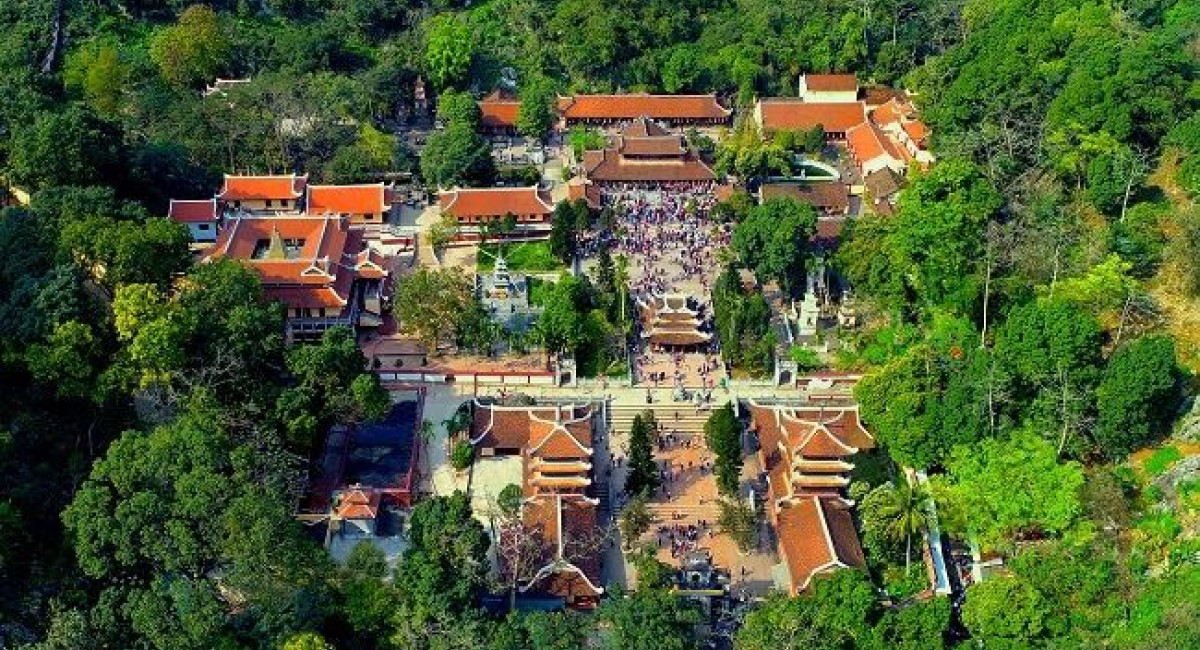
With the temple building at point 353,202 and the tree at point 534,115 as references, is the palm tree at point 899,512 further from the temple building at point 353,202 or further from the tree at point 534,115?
the tree at point 534,115

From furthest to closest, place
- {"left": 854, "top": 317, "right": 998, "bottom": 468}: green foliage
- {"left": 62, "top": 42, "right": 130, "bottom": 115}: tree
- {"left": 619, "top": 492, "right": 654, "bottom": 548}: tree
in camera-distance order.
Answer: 1. {"left": 62, "top": 42, "right": 130, "bottom": 115}: tree
2. {"left": 854, "top": 317, "right": 998, "bottom": 468}: green foliage
3. {"left": 619, "top": 492, "right": 654, "bottom": 548}: tree

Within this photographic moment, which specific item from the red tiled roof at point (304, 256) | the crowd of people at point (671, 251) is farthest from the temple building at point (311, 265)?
the crowd of people at point (671, 251)

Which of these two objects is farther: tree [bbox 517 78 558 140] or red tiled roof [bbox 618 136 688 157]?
tree [bbox 517 78 558 140]

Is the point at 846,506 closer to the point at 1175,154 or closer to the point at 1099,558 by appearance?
the point at 1099,558

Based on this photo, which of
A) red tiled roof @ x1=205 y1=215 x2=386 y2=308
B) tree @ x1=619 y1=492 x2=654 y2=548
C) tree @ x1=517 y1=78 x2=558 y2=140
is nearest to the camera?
tree @ x1=619 y1=492 x2=654 y2=548

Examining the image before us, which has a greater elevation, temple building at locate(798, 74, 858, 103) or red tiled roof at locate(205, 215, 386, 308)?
temple building at locate(798, 74, 858, 103)

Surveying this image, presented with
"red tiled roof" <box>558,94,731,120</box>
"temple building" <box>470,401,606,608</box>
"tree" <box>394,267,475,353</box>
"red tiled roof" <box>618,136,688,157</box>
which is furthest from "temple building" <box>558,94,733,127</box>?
"temple building" <box>470,401,606,608</box>

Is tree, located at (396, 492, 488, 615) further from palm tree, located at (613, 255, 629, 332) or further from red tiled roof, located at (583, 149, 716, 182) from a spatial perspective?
red tiled roof, located at (583, 149, 716, 182)

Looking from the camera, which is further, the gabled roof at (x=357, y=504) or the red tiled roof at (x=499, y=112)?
the red tiled roof at (x=499, y=112)

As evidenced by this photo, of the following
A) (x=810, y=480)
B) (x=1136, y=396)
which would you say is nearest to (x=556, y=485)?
(x=810, y=480)
